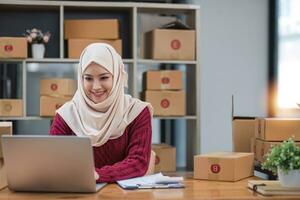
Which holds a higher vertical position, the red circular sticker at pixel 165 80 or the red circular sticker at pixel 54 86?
the red circular sticker at pixel 165 80

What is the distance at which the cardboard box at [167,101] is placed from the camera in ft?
12.4

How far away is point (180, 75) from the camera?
3826 mm

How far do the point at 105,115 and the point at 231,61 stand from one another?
225 cm

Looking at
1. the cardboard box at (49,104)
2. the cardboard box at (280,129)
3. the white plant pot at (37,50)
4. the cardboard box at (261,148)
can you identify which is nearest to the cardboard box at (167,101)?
→ the cardboard box at (49,104)

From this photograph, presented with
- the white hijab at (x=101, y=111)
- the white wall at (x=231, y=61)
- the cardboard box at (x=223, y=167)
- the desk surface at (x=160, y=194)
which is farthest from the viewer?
the white wall at (x=231, y=61)

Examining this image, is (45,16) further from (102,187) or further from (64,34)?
(102,187)

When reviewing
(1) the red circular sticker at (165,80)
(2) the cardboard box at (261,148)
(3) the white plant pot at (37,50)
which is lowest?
(2) the cardboard box at (261,148)

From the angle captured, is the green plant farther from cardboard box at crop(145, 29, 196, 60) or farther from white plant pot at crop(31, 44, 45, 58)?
white plant pot at crop(31, 44, 45, 58)

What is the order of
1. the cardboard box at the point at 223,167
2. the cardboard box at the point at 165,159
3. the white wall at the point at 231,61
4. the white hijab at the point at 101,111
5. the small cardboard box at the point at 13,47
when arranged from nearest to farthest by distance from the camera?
1. the cardboard box at the point at 223,167
2. the white hijab at the point at 101,111
3. the small cardboard box at the point at 13,47
4. the cardboard box at the point at 165,159
5. the white wall at the point at 231,61

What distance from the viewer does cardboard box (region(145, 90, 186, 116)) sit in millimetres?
3785

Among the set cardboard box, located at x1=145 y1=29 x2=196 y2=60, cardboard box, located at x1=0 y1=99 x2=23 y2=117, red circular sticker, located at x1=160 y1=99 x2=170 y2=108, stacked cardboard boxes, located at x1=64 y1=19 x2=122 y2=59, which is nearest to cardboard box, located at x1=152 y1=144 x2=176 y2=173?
red circular sticker, located at x1=160 y1=99 x2=170 y2=108

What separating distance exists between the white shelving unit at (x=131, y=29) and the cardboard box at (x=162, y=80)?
0.29 feet

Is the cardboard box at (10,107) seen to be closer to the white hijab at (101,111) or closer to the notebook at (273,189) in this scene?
the white hijab at (101,111)

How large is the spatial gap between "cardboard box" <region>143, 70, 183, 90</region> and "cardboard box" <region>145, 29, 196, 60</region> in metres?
0.12
